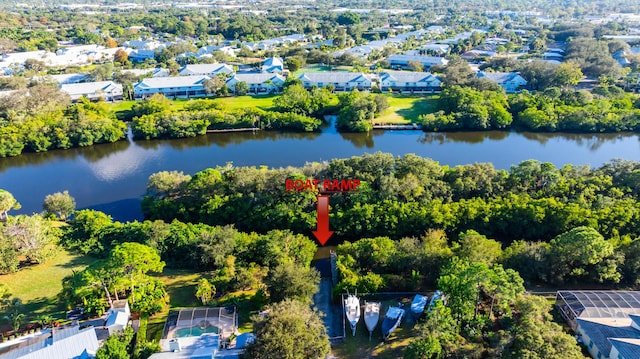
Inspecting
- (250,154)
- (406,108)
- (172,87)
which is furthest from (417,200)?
(172,87)

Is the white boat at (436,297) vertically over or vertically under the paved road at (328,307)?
over

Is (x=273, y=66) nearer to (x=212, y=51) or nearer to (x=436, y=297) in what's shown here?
(x=212, y=51)

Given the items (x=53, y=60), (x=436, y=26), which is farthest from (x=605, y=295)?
(x=436, y=26)

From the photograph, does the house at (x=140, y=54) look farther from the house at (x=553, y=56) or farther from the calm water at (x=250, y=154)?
the house at (x=553, y=56)

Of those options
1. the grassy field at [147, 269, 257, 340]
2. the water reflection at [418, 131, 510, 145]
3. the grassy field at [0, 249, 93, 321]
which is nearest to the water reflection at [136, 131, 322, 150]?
the water reflection at [418, 131, 510, 145]

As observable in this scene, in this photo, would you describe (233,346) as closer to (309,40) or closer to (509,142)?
(509,142)

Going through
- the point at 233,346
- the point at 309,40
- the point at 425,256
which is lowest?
the point at 233,346

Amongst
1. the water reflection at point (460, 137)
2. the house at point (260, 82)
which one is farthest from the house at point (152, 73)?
the water reflection at point (460, 137)
